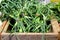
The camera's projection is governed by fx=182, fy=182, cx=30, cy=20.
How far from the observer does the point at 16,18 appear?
2.94 feet

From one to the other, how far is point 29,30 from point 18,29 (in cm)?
5

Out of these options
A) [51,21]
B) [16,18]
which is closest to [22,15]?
[16,18]

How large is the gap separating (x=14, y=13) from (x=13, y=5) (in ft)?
0.22

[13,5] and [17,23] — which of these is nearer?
[17,23]

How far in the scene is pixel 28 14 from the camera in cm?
93

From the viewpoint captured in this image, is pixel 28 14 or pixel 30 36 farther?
pixel 28 14

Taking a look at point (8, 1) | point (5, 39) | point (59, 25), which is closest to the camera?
point (5, 39)

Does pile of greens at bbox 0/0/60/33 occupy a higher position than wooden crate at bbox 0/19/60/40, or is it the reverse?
pile of greens at bbox 0/0/60/33

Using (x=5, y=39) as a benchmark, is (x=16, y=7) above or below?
above

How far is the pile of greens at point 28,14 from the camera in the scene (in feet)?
2.81

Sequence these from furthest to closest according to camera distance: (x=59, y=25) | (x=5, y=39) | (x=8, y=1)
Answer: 1. (x=8, y=1)
2. (x=59, y=25)
3. (x=5, y=39)

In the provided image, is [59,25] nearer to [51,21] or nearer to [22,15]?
[51,21]

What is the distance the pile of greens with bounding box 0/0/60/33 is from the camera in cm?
85

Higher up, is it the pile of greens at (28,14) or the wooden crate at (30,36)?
the pile of greens at (28,14)
